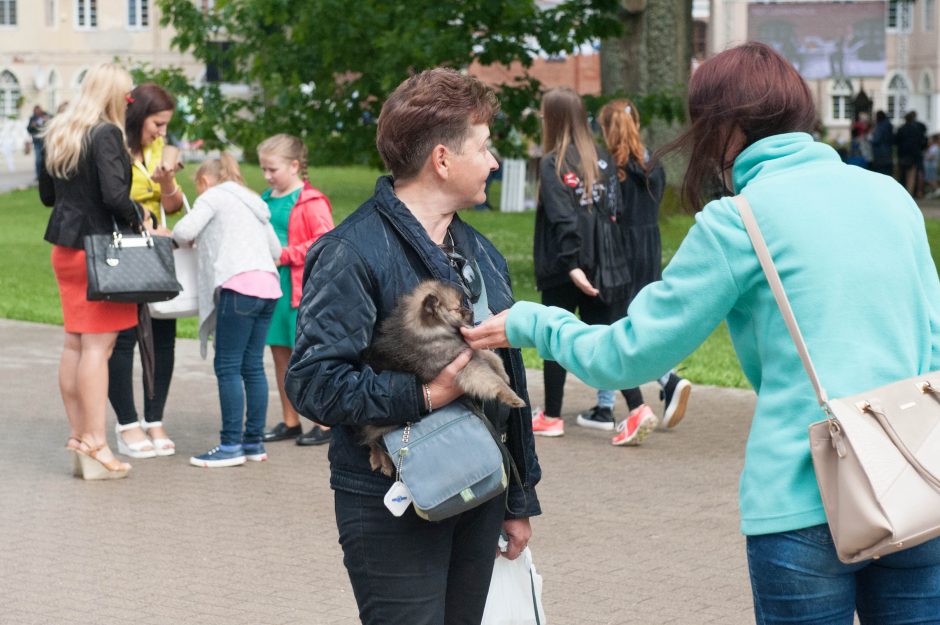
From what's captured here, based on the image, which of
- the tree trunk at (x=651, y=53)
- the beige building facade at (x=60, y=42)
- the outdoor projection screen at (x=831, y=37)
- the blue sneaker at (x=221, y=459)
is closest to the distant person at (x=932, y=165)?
the tree trunk at (x=651, y=53)

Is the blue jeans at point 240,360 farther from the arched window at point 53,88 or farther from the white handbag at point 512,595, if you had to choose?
the arched window at point 53,88

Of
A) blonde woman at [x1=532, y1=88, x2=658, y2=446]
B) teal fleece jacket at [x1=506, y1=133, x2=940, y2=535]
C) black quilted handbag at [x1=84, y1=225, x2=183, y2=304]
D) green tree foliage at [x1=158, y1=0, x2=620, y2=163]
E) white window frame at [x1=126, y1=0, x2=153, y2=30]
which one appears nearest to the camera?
teal fleece jacket at [x1=506, y1=133, x2=940, y2=535]

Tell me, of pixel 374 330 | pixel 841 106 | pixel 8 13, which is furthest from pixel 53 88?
pixel 374 330

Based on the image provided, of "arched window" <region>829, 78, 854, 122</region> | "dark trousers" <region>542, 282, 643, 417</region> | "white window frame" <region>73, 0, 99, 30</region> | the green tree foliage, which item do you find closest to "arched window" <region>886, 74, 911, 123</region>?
"arched window" <region>829, 78, 854, 122</region>

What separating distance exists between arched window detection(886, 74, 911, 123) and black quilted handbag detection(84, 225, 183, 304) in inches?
2903

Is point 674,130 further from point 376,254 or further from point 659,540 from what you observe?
point 376,254

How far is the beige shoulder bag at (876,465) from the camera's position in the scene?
2.63 metres

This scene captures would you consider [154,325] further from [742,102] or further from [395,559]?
[742,102]

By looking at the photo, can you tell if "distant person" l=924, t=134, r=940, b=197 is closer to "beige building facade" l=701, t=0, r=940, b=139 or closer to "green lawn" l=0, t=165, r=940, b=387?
"green lawn" l=0, t=165, r=940, b=387

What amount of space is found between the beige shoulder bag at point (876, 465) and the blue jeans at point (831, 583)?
12cm

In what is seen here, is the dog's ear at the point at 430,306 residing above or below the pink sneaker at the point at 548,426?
above

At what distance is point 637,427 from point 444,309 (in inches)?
222

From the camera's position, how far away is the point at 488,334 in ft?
10.4

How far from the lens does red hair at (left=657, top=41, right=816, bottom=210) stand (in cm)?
291
